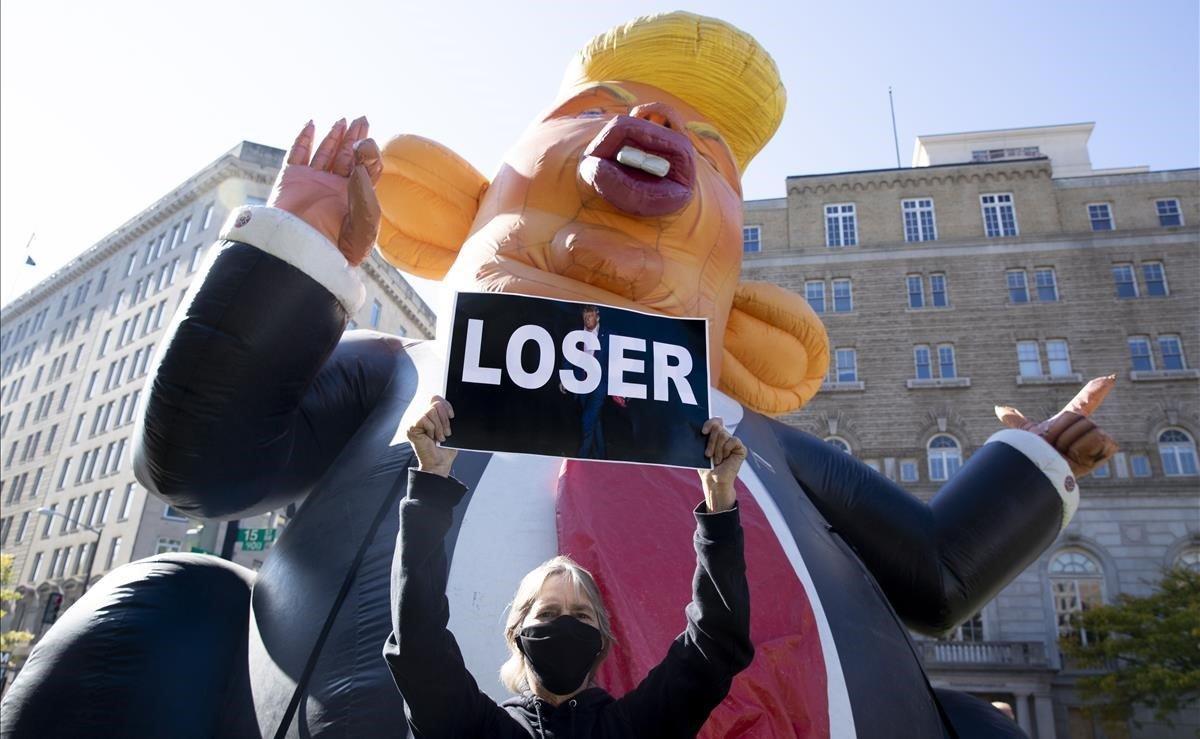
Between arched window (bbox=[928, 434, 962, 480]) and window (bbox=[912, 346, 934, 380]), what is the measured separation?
1918mm

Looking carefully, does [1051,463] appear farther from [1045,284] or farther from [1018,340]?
[1045,284]

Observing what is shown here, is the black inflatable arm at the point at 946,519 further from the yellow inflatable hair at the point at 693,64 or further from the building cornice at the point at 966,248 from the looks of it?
the building cornice at the point at 966,248

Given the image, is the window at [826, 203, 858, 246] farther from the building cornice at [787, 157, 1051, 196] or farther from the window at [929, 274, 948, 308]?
the window at [929, 274, 948, 308]

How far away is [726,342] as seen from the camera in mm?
4375

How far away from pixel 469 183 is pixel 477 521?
2117mm

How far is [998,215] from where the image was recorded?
27609 millimetres

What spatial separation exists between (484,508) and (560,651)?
40.2 inches

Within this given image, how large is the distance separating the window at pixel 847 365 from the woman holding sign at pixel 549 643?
2500 centimetres

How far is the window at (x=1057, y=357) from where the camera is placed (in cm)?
2506

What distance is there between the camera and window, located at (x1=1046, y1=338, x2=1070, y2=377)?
25062 millimetres

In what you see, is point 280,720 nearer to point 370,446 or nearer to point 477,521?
point 477,521

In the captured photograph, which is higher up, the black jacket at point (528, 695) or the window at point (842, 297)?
the window at point (842, 297)

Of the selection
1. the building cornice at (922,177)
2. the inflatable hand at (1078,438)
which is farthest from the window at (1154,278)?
the inflatable hand at (1078,438)

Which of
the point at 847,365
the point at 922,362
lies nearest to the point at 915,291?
the point at 922,362
